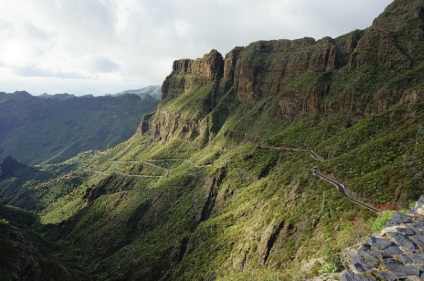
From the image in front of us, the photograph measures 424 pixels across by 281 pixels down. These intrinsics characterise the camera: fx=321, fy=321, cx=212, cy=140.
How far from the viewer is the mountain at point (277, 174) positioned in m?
54.6

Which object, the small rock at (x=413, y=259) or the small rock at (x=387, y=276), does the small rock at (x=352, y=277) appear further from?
the small rock at (x=413, y=259)

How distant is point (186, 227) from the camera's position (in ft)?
317

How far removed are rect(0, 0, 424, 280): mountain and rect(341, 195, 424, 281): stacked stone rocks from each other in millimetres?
3265

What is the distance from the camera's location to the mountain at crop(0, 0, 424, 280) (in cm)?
5459

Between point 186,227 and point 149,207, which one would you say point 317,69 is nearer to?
point 186,227

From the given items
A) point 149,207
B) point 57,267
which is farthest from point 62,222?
point 57,267

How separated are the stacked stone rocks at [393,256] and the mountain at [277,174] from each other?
327 centimetres

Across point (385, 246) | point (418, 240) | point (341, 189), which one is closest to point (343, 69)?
point (341, 189)

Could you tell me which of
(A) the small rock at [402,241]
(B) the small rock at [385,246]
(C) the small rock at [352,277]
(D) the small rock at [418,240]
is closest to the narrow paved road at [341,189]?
(A) the small rock at [402,241]

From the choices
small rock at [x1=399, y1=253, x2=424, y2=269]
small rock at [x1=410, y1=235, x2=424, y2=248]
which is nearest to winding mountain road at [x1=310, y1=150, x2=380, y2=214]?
small rock at [x1=410, y1=235, x2=424, y2=248]

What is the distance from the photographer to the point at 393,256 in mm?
15562

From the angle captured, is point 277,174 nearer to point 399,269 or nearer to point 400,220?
point 400,220

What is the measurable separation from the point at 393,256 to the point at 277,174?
6998cm

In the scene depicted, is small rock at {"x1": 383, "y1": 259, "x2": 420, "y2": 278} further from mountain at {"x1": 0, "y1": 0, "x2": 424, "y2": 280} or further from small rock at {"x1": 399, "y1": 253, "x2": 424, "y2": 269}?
mountain at {"x1": 0, "y1": 0, "x2": 424, "y2": 280}
